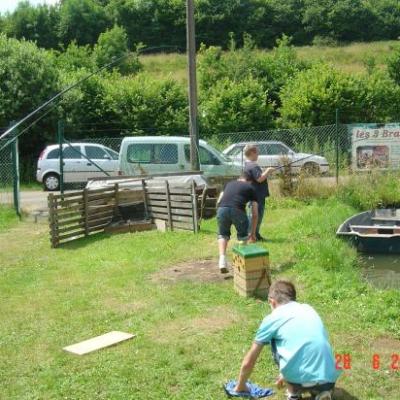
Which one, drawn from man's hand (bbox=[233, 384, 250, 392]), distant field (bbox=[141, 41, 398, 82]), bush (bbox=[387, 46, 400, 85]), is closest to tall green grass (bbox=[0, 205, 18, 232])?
man's hand (bbox=[233, 384, 250, 392])

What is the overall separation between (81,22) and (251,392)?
6470cm

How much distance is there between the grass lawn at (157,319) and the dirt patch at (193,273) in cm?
13

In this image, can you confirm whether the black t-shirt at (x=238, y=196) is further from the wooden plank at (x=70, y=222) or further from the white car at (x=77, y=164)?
the white car at (x=77, y=164)

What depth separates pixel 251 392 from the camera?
512 centimetres

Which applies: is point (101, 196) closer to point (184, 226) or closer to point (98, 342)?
point (184, 226)

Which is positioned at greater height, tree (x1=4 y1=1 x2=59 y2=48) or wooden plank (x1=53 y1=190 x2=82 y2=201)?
tree (x1=4 y1=1 x2=59 y2=48)

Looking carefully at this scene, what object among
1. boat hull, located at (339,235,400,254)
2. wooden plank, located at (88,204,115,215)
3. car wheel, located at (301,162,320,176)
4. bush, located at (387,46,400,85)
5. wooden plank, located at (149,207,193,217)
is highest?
bush, located at (387,46,400,85)

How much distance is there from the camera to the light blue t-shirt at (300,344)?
4.50m

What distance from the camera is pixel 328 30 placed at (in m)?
69.0

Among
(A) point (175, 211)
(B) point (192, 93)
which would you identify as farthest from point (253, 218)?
(B) point (192, 93)

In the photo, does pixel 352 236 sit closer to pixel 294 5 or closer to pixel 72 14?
pixel 72 14

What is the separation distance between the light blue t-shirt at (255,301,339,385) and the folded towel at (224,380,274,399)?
0.52m

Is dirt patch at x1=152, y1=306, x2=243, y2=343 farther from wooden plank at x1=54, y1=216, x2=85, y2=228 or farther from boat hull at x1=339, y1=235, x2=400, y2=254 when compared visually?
boat hull at x1=339, y1=235, x2=400, y2=254
